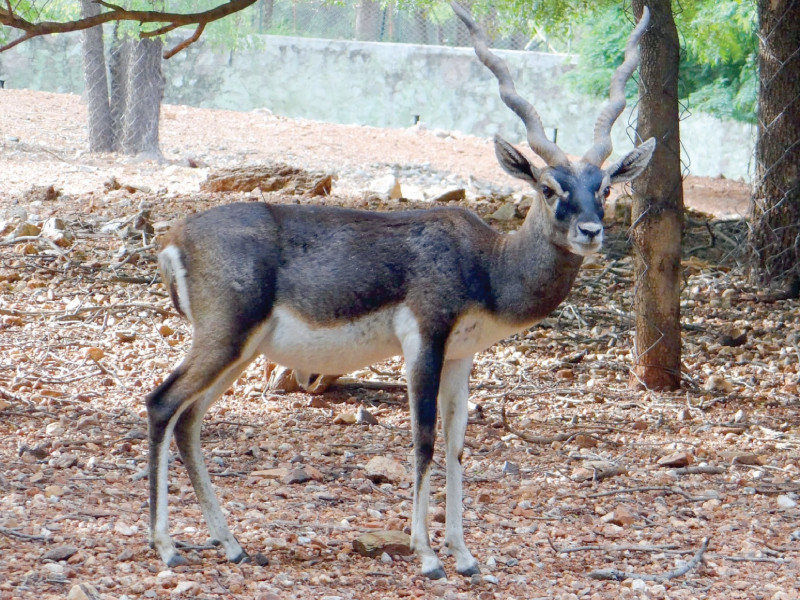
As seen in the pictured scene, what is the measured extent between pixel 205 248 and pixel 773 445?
3.71m

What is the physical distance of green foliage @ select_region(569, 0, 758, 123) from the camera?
48.5 ft

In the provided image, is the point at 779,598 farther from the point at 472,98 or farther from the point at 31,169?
the point at 472,98

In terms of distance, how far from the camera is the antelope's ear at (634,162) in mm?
4754

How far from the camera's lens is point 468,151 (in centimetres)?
1995

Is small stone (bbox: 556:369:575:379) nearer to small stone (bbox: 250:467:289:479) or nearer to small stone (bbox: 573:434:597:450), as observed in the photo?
small stone (bbox: 573:434:597:450)

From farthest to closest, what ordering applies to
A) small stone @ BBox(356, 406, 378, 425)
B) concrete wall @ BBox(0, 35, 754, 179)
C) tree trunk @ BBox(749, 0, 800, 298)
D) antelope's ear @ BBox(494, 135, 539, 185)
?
concrete wall @ BBox(0, 35, 754, 179)
tree trunk @ BBox(749, 0, 800, 298)
small stone @ BBox(356, 406, 378, 425)
antelope's ear @ BBox(494, 135, 539, 185)

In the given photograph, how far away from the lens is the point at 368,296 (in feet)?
14.6

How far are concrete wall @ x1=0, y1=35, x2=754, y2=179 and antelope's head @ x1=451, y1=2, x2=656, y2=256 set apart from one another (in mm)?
19518

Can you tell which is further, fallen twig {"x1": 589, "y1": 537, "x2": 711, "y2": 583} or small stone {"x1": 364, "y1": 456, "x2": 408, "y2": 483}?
small stone {"x1": 364, "y1": 456, "x2": 408, "y2": 483}

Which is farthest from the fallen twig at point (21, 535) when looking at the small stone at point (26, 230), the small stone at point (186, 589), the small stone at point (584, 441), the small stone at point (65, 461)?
the small stone at point (26, 230)

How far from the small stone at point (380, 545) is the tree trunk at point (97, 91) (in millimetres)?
13142

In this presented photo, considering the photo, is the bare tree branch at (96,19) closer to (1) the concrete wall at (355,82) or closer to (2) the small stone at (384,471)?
(2) the small stone at (384,471)

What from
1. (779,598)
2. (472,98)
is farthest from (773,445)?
(472,98)

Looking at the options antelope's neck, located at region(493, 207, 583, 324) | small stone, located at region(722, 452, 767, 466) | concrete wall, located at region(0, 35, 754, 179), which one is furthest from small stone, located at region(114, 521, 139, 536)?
concrete wall, located at region(0, 35, 754, 179)
